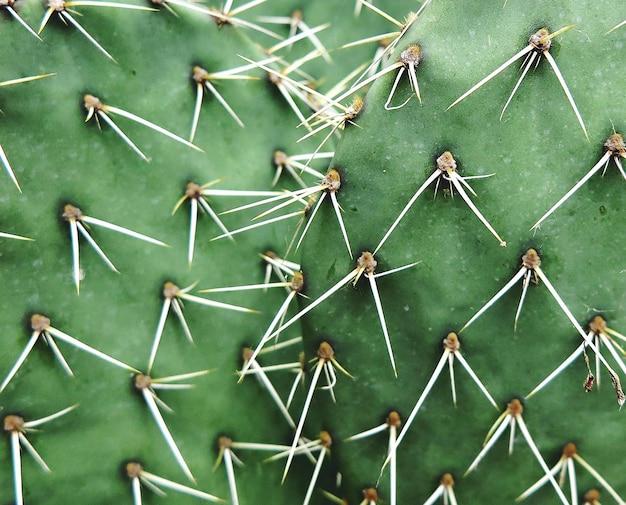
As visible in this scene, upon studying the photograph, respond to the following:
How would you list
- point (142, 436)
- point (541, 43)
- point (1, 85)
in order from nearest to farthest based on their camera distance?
point (541, 43)
point (1, 85)
point (142, 436)

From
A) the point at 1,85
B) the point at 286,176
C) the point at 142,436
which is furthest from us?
the point at 286,176

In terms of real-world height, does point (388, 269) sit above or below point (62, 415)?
above

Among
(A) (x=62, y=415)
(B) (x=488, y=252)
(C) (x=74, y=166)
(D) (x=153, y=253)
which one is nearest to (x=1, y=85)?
(C) (x=74, y=166)

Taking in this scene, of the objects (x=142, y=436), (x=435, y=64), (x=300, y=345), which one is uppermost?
(x=435, y=64)

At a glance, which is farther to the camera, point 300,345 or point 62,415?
point 300,345

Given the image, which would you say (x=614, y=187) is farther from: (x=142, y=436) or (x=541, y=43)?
(x=142, y=436)

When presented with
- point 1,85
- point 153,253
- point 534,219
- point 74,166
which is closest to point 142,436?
point 153,253

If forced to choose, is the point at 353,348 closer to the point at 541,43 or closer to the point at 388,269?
the point at 388,269
